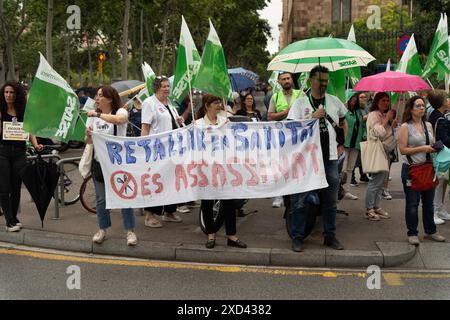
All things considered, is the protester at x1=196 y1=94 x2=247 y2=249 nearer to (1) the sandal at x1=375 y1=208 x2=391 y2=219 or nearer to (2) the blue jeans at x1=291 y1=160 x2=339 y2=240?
(2) the blue jeans at x1=291 y1=160 x2=339 y2=240

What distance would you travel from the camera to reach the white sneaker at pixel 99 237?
659 centimetres

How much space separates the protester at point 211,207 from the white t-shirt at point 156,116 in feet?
2.65

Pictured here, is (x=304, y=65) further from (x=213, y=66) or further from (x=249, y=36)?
(x=249, y=36)

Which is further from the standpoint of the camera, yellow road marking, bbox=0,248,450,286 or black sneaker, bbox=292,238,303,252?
black sneaker, bbox=292,238,303,252

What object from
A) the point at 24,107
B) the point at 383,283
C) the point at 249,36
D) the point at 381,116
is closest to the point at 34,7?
the point at 24,107

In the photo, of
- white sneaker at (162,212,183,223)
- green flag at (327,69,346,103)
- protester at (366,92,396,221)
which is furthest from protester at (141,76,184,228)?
protester at (366,92,396,221)

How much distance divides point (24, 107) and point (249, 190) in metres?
3.02

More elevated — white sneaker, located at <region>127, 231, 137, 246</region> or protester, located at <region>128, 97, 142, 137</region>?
protester, located at <region>128, 97, 142, 137</region>

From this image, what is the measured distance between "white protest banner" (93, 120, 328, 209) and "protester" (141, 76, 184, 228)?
0.63m

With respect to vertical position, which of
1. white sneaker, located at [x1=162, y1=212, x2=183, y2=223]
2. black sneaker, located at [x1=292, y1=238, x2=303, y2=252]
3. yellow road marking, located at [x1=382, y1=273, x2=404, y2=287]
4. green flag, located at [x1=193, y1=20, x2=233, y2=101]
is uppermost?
green flag, located at [x1=193, y1=20, x2=233, y2=101]

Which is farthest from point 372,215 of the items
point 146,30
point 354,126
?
point 146,30

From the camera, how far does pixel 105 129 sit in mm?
6590

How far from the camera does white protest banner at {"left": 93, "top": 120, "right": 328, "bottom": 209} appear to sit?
6.45 metres

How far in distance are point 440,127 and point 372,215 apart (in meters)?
1.50
